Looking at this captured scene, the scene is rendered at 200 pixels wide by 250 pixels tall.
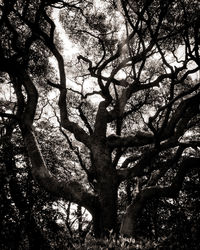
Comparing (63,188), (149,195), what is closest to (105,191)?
(63,188)

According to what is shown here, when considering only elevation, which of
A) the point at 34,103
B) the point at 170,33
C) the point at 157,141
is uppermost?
the point at 170,33

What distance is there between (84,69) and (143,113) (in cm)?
424

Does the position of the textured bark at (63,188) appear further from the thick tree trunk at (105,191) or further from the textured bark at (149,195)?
the textured bark at (149,195)

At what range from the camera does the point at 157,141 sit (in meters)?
6.90

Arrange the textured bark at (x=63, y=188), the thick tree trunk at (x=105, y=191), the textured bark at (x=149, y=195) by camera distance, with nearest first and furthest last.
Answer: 1. the thick tree trunk at (x=105, y=191)
2. the textured bark at (x=63, y=188)
3. the textured bark at (x=149, y=195)

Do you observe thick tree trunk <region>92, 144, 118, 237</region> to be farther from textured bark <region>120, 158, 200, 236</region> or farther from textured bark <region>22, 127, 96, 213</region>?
textured bark <region>120, 158, 200, 236</region>

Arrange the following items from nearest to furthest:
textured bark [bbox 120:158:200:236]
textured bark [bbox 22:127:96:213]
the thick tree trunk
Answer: the thick tree trunk < textured bark [bbox 22:127:96:213] < textured bark [bbox 120:158:200:236]

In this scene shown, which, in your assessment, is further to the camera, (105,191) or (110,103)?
(110,103)

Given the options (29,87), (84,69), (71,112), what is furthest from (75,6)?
(71,112)

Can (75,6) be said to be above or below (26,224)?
above

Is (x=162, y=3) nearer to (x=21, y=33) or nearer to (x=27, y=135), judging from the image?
(x=21, y=33)

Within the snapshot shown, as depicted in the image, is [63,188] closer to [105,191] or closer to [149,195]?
[105,191]

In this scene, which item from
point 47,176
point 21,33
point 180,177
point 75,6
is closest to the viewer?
point 47,176

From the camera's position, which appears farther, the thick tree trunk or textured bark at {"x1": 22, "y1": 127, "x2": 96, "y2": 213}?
textured bark at {"x1": 22, "y1": 127, "x2": 96, "y2": 213}
